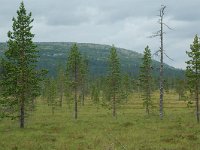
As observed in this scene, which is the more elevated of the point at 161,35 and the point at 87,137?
the point at 161,35

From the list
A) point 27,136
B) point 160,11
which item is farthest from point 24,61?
point 160,11

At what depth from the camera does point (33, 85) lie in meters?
39.4

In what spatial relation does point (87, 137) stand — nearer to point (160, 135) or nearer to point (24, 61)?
point (160, 135)

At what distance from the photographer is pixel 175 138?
27438 millimetres

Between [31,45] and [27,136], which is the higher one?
[31,45]

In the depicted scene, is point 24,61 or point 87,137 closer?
point 87,137

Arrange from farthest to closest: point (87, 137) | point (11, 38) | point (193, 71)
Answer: point (193, 71), point (11, 38), point (87, 137)

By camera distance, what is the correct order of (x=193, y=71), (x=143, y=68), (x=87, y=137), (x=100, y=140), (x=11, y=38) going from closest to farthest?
(x=100, y=140), (x=87, y=137), (x=11, y=38), (x=193, y=71), (x=143, y=68)

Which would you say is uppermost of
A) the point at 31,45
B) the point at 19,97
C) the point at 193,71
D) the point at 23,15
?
the point at 23,15

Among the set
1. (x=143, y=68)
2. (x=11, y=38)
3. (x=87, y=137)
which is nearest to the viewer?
(x=87, y=137)

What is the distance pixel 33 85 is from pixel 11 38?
19.3ft

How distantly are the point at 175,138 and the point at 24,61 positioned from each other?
19441 millimetres

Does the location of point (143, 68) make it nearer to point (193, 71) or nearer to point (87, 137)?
point (193, 71)

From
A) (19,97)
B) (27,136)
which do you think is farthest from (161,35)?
(27,136)
